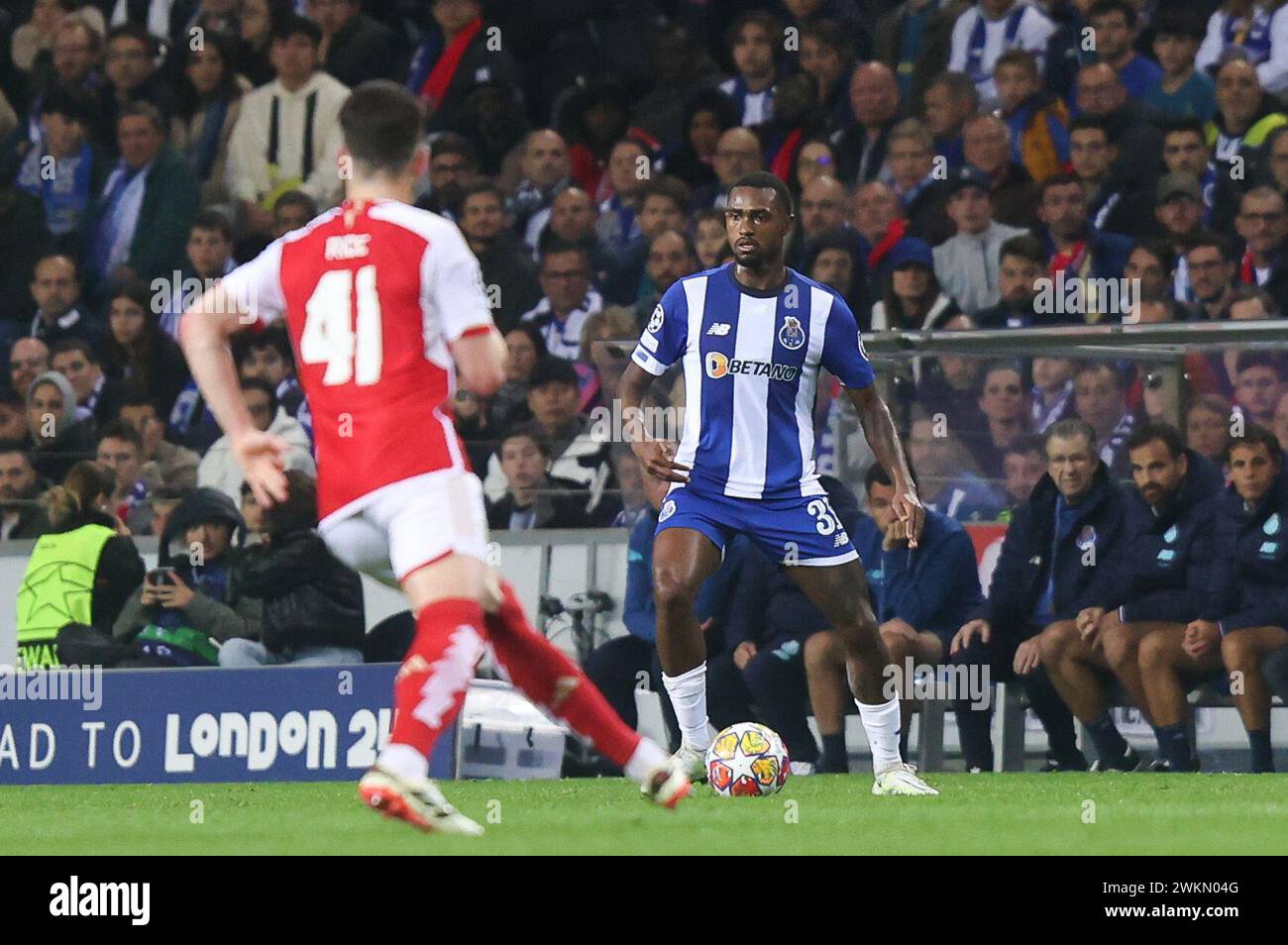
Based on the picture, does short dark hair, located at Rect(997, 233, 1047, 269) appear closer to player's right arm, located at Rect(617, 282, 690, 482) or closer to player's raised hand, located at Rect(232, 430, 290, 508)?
player's right arm, located at Rect(617, 282, 690, 482)

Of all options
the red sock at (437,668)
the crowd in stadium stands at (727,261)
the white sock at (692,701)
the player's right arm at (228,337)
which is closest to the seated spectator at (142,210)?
the crowd in stadium stands at (727,261)

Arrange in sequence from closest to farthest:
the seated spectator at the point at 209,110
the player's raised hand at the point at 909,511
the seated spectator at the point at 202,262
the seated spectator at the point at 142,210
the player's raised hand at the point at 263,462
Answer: the player's raised hand at the point at 263,462, the player's raised hand at the point at 909,511, the seated spectator at the point at 202,262, the seated spectator at the point at 142,210, the seated spectator at the point at 209,110

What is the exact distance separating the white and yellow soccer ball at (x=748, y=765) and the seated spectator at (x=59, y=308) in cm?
764

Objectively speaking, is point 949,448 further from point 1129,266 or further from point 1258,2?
point 1258,2

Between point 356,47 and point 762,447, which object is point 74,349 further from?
point 762,447

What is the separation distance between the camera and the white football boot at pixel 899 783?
8445mm

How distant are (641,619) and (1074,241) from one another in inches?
145

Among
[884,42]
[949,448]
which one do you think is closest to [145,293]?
[884,42]

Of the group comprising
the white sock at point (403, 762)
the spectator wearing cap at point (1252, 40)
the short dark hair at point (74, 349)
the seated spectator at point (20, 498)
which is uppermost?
the spectator wearing cap at point (1252, 40)

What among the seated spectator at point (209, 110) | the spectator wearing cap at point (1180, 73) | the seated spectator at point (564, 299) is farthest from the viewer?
the seated spectator at point (209, 110)

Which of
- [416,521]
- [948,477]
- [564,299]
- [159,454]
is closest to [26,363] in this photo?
[159,454]

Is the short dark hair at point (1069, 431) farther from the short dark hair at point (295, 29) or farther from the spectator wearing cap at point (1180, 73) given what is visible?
the short dark hair at point (295, 29)

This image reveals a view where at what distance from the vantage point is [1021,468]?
34.9 feet

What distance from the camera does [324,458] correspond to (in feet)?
19.7
